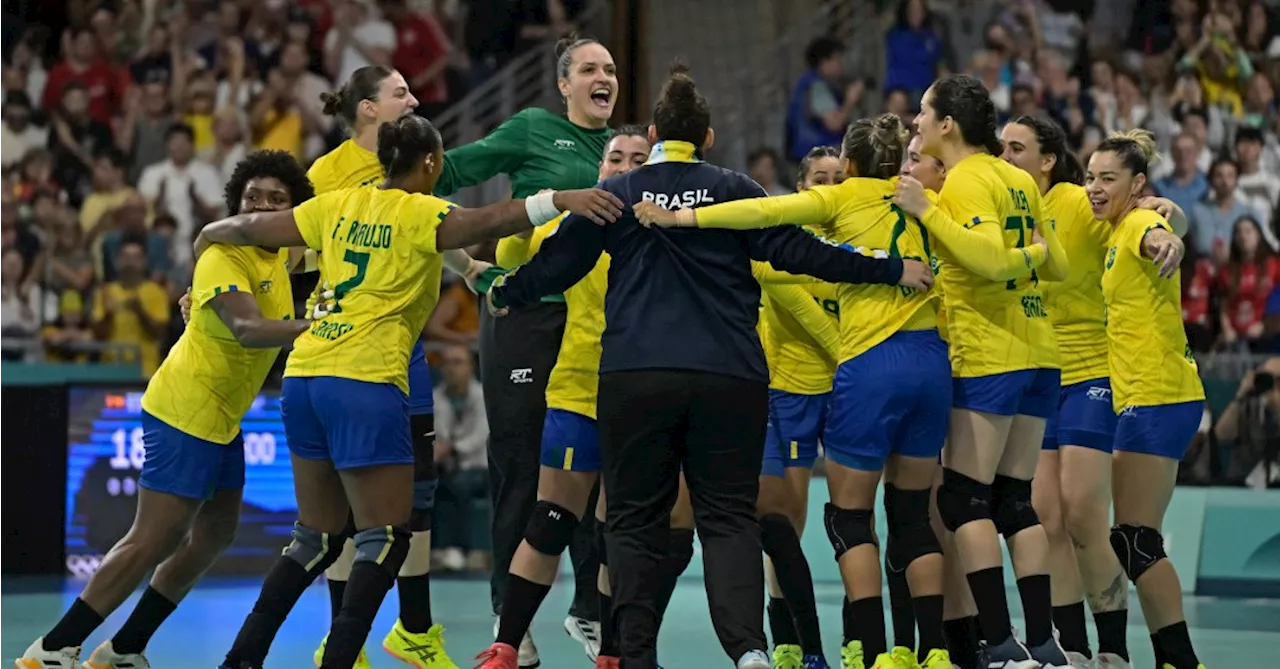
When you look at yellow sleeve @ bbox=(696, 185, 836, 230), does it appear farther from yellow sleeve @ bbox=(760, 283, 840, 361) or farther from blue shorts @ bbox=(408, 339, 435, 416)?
blue shorts @ bbox=(408, 339, 435, 416)

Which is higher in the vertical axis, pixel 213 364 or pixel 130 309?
pixel 130 309

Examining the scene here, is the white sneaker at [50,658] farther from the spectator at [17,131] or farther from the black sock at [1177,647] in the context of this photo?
the spectator at [17,131]

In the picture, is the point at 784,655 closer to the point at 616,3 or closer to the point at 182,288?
the point at 182,288

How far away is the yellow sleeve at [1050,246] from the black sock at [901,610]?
1.36m

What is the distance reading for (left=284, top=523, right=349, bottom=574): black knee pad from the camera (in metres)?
7.17

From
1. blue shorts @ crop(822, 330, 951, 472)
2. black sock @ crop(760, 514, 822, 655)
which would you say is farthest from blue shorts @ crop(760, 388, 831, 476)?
blue shorts @ crop(822, 330, 951, 472)

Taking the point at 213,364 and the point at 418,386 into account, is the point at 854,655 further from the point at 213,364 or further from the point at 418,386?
the point at 213,364

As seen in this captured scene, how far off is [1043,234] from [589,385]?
1948 mm

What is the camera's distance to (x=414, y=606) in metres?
8.05

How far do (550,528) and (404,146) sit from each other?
1610 mm

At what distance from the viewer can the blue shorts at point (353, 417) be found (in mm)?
6828

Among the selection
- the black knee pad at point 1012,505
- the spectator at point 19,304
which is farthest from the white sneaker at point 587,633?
the spectator at point 19,304

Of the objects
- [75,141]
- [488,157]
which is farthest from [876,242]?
[75,141]

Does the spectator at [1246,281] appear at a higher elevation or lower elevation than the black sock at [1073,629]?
higher
